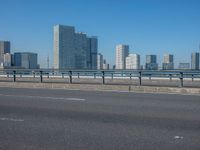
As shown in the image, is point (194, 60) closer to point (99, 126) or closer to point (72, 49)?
point (99, 126)

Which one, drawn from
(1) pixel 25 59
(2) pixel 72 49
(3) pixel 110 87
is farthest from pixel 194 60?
(2) pixel 72 49

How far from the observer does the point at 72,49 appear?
274 feet

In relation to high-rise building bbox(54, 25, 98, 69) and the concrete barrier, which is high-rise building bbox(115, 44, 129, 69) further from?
the concrete barrier

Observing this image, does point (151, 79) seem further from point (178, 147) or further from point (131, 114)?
point (178, 147)

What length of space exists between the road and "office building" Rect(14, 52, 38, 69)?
54.9 meters

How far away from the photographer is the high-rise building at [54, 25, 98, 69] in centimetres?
7525

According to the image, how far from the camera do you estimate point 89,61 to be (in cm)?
8000

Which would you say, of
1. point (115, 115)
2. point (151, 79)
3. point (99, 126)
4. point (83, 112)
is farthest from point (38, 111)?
point (151, 79)

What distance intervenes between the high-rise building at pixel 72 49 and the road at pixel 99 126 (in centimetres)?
5824

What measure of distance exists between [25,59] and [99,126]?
61.8 m

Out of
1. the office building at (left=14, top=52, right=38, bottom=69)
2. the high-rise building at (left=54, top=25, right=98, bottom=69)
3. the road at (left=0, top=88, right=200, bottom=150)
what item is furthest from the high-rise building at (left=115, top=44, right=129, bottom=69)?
the road at (left=0, top=88, right=200, bottom=150)

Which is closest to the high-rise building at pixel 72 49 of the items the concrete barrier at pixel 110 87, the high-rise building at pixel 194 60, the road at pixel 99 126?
the high-rise building at pixel 194 60

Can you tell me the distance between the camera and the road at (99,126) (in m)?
7.18

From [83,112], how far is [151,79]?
75.4ft
